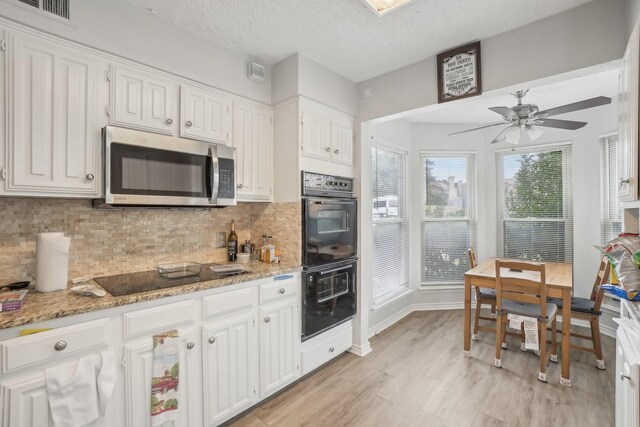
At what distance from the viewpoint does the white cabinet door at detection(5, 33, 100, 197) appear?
1.53 meters

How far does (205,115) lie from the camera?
2.25 m

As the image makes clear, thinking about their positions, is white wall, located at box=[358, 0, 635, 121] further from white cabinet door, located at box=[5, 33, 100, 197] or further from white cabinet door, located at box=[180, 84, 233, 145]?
white cabinet door, located at box=[5, 33, 100, 197]

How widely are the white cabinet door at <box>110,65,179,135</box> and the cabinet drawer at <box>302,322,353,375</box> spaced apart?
2006mm

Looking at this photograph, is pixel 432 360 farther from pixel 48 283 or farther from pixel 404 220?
pixel 48 283

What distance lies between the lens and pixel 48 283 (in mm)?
1655

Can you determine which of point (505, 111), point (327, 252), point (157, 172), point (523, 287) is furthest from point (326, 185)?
point (523, 287)

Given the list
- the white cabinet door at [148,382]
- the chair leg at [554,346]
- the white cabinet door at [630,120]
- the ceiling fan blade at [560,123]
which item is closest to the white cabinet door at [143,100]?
the white cabinet door at [148,382]

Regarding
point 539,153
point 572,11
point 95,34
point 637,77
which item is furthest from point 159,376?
point 539,153

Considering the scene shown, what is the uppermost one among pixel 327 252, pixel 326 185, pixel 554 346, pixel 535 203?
pixel 326 185

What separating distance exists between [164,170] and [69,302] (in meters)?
0.90

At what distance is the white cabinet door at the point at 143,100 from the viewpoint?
1850mm

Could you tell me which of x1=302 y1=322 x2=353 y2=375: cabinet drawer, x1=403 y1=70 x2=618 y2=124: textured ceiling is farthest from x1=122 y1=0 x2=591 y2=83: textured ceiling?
x1=302 y1=322 x2=353 y2=375: cabinet drawer

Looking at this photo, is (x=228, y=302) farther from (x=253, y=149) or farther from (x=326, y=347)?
(x=253, y=149)

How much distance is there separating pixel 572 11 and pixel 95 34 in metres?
2.93
